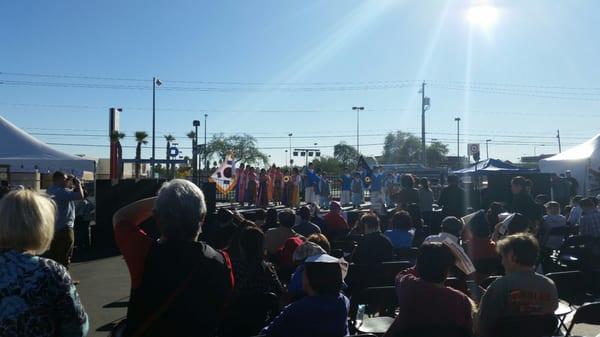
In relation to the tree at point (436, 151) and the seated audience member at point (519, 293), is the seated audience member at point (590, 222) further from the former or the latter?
the tree at point (436, 151)

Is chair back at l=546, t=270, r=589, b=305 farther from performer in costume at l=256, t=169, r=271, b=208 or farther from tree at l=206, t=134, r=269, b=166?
tree at l=206, t=134, r=269, b=166

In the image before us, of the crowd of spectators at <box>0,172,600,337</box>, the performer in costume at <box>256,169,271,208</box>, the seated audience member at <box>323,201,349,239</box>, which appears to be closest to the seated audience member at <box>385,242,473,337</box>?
the crowd of spectators at <box>0,172,600,337</box>

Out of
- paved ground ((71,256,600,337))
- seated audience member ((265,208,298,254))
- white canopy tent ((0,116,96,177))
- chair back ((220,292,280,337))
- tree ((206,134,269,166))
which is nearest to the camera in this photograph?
chair back ((220,292,280,337))

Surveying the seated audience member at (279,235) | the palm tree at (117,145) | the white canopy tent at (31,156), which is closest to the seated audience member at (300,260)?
the seated audience member at (279,235)

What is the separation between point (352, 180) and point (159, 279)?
17638 mm

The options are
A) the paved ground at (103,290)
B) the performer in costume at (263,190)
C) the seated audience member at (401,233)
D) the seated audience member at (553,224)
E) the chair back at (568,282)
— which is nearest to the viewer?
the chair back at (568,282)

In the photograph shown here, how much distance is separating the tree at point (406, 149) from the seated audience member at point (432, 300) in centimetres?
9553

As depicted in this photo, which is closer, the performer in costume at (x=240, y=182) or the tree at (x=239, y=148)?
the performer in costume at (x=240, y=182)

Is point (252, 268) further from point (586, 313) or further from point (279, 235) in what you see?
point (586, 313)

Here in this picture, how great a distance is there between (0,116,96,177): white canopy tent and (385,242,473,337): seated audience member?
17705mm

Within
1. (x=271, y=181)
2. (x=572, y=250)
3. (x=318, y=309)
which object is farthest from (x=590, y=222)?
(x=271, y=181)

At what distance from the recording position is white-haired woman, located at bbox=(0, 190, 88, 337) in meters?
2.39

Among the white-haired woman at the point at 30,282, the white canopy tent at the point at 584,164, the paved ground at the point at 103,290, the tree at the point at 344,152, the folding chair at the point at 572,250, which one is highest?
the tree at the point at 344,152

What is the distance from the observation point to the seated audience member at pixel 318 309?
10.1 ft
